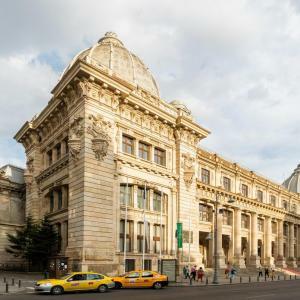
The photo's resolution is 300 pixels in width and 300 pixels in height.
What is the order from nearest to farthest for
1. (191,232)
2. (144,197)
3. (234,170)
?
(144,197), (191,232), (234,170)

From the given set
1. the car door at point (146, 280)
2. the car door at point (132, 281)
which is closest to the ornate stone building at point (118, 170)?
the car door at point (132, 281)

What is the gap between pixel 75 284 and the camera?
30656 mm

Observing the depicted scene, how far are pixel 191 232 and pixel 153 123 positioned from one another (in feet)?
45.0

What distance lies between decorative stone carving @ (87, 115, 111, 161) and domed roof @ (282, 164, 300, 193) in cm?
8101

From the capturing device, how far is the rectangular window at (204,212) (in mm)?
60662

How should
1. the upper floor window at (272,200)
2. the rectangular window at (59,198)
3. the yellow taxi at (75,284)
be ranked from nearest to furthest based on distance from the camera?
the yellow taxi at (75,284), the rectangular window at (59,198), the upper floor window at (272,200)

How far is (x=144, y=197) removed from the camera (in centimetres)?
4438

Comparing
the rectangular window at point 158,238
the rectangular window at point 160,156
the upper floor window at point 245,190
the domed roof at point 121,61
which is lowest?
the rectangular window at point 158,238

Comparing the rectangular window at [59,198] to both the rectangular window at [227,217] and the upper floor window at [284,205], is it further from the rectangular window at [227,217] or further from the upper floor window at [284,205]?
the upper floor window at [284,205]

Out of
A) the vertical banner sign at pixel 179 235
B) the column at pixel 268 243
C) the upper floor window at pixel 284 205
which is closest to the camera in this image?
the vertical banner sign at pixel 179 235

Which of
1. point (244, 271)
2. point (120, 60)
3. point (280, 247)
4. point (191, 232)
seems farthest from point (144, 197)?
point (280, 247)

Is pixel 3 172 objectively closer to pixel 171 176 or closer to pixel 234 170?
pixel 171 176

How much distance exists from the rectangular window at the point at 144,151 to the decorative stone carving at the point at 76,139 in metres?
8.50

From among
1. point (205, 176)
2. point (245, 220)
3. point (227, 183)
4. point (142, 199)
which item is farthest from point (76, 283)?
point (245, 220)
